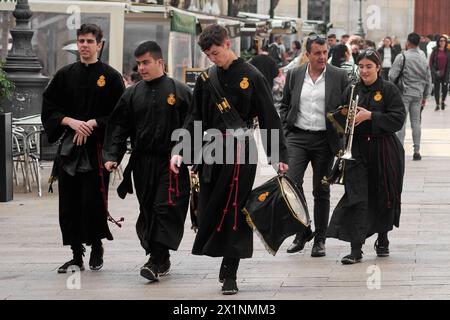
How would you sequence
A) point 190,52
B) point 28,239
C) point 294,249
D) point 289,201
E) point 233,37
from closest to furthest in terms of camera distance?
1. point 289,201
2. point 294,249
3. point 28,239
4. point 190,52
5. point 233,37

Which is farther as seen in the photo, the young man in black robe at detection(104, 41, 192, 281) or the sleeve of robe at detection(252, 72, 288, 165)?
the young man in black robe at detection(104, 41, 192, 281)

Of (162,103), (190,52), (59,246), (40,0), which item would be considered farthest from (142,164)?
(190,52)

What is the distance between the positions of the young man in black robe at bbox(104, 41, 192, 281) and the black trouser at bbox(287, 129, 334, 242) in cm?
141

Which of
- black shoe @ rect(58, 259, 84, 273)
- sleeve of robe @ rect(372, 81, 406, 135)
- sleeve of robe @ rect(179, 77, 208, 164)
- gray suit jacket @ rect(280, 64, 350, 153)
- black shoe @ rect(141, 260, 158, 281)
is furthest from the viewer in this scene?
gray suit jacket @ rect(280, 64, 350, 153)

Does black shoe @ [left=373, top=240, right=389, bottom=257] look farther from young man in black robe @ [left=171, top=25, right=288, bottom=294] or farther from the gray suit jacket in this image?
young man in black robe @ [left=171, top=25, right=288, bottom=294]

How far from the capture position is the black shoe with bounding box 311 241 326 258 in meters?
10.9

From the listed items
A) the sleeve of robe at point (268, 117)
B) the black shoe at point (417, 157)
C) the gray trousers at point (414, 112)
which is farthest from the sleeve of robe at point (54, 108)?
the black shoe at point (417, 157)

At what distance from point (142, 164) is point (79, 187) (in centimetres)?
65

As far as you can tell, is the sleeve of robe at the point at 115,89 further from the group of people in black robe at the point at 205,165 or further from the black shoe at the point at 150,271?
the black shoe at the point at 150,271

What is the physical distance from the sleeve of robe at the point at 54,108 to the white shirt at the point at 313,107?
6.46 feet

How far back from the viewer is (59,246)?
459 inches

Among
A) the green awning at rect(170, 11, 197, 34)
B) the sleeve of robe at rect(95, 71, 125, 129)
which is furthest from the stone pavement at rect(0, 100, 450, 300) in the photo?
the green awning at rect(170, 11, 197, 34)

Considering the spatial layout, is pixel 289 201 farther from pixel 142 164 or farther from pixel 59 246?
pixel 59 246

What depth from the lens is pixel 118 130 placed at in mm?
9828
